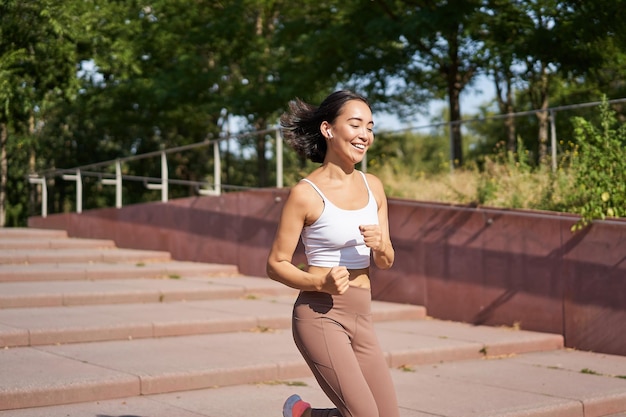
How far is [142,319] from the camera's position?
28.9 feet

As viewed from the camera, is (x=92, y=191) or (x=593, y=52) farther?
(x=92, y=191)

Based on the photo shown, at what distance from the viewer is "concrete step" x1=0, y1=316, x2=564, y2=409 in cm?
617

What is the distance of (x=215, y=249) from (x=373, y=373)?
35.9 ft

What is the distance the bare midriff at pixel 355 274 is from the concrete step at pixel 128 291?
6.54 metres

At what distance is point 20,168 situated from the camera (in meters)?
35.4

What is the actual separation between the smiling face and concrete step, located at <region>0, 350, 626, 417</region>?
2.60m

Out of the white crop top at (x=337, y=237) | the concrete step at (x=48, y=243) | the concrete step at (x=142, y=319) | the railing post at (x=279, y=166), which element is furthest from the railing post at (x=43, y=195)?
the white crop top at (x=337, y=237)

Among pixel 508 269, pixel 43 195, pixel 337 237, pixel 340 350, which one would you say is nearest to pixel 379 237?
pixel 337 237

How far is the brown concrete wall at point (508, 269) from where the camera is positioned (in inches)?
352

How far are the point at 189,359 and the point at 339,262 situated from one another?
376 cm

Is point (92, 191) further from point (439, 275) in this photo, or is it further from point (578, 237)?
point (578, 237)

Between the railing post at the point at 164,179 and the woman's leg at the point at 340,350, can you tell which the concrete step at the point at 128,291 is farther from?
the woman's leg at the point at 340,350

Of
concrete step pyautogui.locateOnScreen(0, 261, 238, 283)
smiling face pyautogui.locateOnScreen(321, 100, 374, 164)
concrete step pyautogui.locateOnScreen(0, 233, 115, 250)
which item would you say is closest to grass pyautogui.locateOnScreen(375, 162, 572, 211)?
concrete step pyautogui.locateOnScreen(0, 261, 238, 283)

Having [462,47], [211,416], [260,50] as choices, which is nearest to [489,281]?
[211,416]
